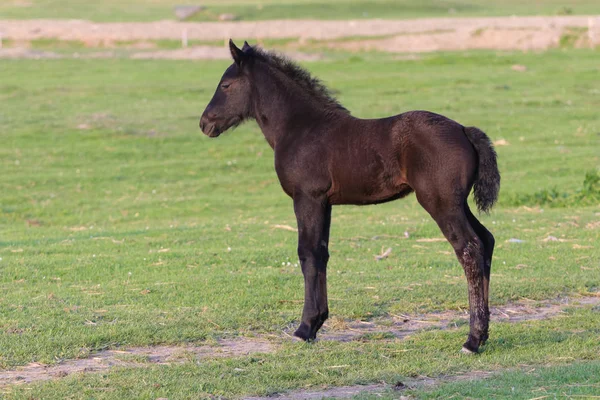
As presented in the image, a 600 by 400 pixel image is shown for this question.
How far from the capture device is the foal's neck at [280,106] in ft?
27.7

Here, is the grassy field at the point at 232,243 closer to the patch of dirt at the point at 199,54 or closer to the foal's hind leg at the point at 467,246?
the foal's hind leg at the point at 467,246

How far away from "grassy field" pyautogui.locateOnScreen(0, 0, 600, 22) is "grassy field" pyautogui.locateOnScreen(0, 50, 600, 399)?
101 ft

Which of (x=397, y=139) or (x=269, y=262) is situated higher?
(x=397, y=139)

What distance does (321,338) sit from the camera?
27.0ft

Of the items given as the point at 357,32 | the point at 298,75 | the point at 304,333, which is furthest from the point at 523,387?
the point at 357,32

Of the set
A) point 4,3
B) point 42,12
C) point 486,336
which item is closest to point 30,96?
point 486,336

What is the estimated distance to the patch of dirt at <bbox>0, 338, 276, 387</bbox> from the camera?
706 centimetres

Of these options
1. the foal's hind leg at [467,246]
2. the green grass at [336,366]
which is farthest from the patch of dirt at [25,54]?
the foal's hind leg at [467,246]

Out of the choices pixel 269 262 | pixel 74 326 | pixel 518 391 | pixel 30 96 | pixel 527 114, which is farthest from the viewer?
pixel 30 96

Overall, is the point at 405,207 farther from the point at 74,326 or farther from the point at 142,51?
the point at 142,51

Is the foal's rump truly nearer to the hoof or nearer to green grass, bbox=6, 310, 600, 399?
green grass, bbox=6, 310, 600, 399

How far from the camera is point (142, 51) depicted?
43438 mm

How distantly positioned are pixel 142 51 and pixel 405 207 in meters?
28.4

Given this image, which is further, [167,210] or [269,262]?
[167,210]
